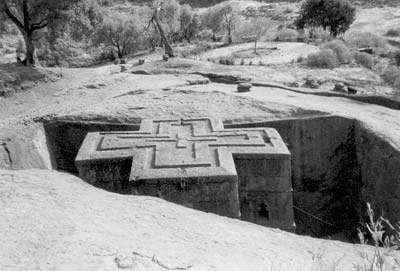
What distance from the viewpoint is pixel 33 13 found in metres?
14.9

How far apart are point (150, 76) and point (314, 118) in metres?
6.25

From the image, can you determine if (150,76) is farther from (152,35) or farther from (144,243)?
(152,35)

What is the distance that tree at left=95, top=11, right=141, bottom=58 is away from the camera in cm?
2462

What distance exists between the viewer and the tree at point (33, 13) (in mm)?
14445

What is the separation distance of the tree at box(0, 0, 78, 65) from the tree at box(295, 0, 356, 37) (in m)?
17.2

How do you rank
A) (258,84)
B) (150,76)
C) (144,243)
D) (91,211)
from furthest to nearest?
(150,76)
(258,84)
(91,211)
(144,243)

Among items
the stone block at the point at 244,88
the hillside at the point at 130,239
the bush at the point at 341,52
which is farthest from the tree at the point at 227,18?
the hillside at the point at 130,239

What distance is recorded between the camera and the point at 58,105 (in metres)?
10.4

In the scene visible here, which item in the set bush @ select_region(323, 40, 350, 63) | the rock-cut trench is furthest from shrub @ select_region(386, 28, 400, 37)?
the rock-cut trench

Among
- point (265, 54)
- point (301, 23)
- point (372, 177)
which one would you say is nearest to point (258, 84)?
point (372, 177)

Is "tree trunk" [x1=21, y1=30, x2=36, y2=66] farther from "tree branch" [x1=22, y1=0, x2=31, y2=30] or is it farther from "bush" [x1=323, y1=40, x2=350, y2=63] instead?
"bush" [x1=323, y1=40, x2=350, y2=63]

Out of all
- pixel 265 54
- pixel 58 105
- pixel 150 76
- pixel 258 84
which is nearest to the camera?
pixel 58 105

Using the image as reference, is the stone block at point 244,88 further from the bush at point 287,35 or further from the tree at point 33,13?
the bush at point 287,35

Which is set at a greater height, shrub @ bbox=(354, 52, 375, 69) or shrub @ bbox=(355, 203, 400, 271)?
shrub @ bbox=(355, 203, 400, 271)
